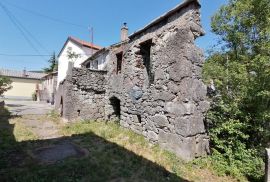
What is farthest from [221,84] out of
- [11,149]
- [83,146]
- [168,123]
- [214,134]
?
[11,149]

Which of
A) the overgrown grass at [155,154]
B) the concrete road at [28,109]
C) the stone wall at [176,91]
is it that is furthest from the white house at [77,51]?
the stone wall at [176,91]

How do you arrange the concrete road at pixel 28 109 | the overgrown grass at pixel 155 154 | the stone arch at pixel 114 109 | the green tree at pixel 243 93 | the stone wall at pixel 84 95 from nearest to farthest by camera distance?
1. the overgrown grass at pixel 155 154
2. the green tree at pixel 243 93
3. the stone wall at pixel 84 95
4. the stone arch at pixel 114 109
5. the concrete road at pixel 28 109

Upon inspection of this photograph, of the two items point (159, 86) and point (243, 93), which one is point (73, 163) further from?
point (243, 93)

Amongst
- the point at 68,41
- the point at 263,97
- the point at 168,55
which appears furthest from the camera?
the point at 68,41

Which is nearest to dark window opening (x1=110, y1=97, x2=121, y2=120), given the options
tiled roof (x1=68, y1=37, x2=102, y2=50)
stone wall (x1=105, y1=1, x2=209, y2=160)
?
stone wall (x1=105, y1=1, x2=209, y2=160)

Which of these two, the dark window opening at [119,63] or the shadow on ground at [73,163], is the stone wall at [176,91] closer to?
the shadow on ground at [73,163]

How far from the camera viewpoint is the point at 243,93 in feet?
20.0

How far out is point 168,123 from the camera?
259 inches

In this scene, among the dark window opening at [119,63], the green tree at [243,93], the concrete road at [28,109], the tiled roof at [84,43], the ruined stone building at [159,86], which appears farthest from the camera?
the tiled roof at [84,43]

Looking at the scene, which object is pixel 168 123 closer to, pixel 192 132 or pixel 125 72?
pixel 192 132

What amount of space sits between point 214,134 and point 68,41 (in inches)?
775

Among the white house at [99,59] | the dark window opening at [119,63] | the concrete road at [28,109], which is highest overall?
the white house at [99,59]

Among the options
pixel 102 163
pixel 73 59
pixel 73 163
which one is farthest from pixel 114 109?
pixel 73 59

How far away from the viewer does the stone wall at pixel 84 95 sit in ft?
31.7
